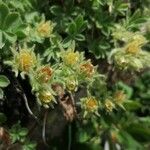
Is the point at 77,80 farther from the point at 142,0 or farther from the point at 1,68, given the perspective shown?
the point at 142,0

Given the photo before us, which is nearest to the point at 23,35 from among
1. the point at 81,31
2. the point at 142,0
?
the point at 81,31

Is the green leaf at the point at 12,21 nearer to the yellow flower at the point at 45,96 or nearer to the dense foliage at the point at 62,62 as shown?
the dense foliage at the point at 62,62

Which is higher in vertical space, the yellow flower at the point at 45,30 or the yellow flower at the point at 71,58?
the yellow flower at the point at 45,30

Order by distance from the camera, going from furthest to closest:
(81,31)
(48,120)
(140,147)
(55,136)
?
1. (140,147)
2. (55,136)
3. (48,120)
4. (81,31)

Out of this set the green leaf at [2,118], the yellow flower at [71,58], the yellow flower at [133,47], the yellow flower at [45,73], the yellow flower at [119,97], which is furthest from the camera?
the yellow flower at [119,97]

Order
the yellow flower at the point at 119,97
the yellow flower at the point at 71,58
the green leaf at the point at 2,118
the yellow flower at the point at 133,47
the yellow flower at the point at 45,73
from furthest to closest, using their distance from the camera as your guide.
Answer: the yellow flower at the point at 119,97
the yellow flower at the point at 133,47
the green leaf at the point at 2,118
the yellow flower at the point at 71,58
the yellow flower at the point at 45,73

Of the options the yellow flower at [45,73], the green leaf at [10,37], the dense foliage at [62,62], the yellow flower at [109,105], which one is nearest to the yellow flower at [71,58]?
the dense foliage at [62,62]

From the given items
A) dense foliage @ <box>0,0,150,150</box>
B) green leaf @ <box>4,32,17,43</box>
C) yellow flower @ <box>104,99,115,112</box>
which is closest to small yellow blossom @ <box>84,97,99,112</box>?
dense foliage @ <box>0,0,150,150</box>
